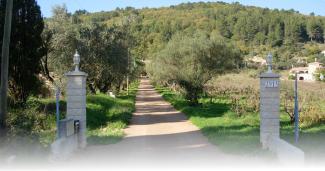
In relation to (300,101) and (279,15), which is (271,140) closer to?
(300,101)

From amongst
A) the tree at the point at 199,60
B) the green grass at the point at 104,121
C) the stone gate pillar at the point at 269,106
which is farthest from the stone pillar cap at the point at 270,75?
the tree at the point at 199,60

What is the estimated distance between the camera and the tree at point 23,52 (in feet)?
69.5

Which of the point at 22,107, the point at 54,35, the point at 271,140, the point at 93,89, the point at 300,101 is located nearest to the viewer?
the point at 271,140

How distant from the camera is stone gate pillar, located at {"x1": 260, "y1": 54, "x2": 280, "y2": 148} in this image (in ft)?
47.2

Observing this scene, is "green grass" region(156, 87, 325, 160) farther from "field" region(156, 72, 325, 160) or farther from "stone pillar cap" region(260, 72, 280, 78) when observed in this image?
"stone pillar cap" region(260, 72, 280, 78)

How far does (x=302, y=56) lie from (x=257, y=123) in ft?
289

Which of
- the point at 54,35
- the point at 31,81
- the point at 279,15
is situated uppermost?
the point at 279,15

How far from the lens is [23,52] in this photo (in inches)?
845

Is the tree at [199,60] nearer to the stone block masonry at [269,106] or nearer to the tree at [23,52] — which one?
the tree at [23,52]

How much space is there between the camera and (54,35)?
32.6 metres

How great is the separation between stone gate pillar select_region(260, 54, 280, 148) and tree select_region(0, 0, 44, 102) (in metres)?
11.0

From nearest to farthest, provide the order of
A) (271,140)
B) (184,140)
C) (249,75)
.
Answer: (271,140) → (184,140) → (249,75)

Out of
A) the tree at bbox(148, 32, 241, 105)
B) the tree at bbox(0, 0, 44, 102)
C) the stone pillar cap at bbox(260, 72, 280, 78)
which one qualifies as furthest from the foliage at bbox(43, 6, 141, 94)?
the stone pillar cap at bbox(260, 72, 280, 78)

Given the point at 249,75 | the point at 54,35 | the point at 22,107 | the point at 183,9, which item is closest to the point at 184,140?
the point at 22,107
